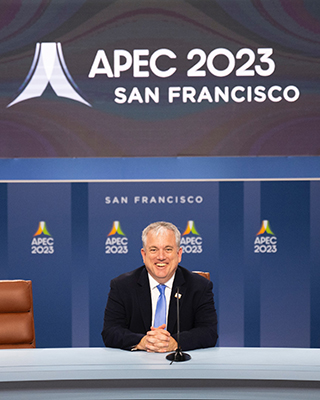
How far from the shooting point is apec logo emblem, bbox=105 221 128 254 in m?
3.34

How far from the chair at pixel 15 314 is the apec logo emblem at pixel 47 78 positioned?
5.24 feet

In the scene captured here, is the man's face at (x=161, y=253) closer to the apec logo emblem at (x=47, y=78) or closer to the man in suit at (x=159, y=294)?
the man in suit at (x=159, y=294)

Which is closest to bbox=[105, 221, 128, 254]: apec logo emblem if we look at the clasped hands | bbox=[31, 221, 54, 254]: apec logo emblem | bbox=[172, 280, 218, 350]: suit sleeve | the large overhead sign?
bbox=[31, 221, 54, 254]: apec logo emblem

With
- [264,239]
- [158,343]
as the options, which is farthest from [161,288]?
[264,239]

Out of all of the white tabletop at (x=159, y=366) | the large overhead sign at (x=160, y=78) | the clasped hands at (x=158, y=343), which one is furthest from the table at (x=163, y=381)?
the large overhead sign at (x=160, y=78)

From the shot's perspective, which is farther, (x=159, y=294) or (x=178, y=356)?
(x=159, y=294)

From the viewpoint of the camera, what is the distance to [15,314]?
7.41 ft

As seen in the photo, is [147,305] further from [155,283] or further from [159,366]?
[159,366]

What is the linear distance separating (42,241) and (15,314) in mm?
1122

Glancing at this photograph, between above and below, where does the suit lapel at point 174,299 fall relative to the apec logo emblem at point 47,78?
below

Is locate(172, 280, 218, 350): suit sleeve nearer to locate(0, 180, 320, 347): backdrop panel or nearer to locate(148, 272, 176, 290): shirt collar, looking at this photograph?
locate(148, 272, 176, 290): shirt collar

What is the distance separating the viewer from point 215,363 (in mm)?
1380

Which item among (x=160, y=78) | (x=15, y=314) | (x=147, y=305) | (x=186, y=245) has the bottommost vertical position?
(x=15, y=314)

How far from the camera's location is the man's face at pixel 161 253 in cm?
186
